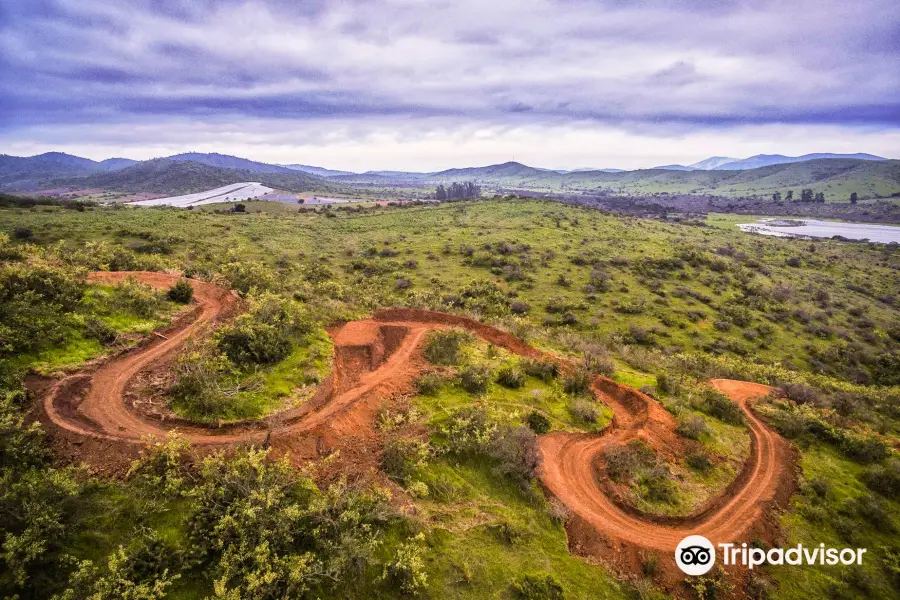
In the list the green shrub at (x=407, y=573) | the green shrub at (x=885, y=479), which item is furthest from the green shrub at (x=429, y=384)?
the green shrub at (x=885, y=479)

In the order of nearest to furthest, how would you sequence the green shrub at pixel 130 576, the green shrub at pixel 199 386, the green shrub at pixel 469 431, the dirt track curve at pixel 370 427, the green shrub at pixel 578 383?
the green shrub at pixel 130 576 < the dirt track curve at pixel 370 427 < the green shrub at pixel 199 386 < the green shrub at pixel 469 431 < the green shrub at pixel 578 383

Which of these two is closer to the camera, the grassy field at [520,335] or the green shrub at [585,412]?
the grassy field at [520,335]

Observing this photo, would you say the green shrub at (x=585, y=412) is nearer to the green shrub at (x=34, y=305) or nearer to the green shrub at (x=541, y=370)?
the green shrub at (x=541, y=370)

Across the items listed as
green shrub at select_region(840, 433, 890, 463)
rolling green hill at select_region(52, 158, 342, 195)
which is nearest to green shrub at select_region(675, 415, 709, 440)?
green shrub at select_region(840, 433, 890, 463)

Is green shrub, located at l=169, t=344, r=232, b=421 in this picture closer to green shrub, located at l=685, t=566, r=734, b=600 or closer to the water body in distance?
green shrub, located at l=685, t=566, r=734, b=600

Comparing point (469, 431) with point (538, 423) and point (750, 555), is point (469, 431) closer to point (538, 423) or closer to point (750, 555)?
point (538, 423)

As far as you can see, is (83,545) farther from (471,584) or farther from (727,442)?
(727,442)
